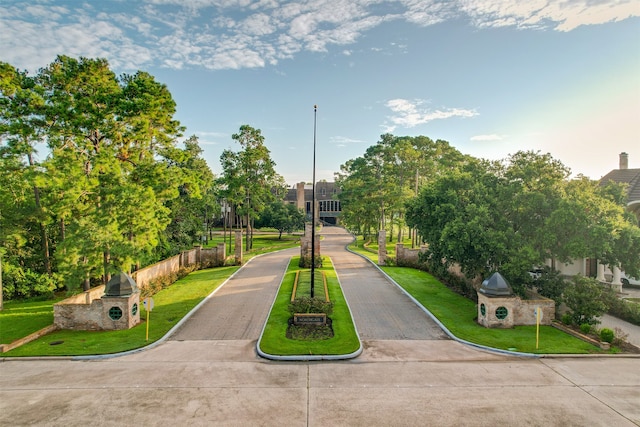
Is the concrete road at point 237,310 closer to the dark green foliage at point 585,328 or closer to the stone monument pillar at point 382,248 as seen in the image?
the stone monument pillar at point 382,248

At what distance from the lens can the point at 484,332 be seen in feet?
53.8

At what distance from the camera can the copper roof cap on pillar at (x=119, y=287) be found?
17.3m

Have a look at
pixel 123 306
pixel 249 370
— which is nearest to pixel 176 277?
pixel 123 306

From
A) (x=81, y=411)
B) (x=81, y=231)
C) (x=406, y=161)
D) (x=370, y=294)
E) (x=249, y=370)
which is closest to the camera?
(x=81, y=411)

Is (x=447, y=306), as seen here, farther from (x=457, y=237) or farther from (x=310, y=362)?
(x=310, y=362)

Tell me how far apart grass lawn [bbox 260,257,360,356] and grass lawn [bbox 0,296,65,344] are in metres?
11.1

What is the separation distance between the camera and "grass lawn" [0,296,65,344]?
667 inches

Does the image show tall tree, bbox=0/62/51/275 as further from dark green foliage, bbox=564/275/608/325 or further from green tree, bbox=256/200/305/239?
green tree, bbox=256/200/305/239

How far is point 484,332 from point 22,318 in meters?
22.9

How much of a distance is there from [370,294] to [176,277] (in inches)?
595

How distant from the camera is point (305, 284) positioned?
24.0 metres

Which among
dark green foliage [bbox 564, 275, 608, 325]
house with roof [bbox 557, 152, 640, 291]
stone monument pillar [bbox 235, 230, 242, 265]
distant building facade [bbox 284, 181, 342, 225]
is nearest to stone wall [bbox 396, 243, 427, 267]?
house with roof [bbox 557, 152, 640, 291]

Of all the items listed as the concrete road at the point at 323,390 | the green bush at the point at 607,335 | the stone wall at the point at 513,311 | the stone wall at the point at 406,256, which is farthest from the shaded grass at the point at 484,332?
the stone wall at the point at 406,256

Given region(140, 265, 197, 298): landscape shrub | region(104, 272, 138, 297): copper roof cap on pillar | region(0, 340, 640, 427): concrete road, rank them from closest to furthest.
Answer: region(0, 340, 640, 427): concrete road, region(104, 272, 138, 297): copper roof cap on pillar, region(140, 265, 197, 298): landscape shrub
